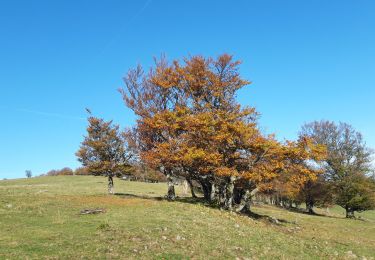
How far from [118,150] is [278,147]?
27.5m

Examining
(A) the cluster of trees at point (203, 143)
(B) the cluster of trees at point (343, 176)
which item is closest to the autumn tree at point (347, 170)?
(B) the cluster of trees at point (343, 176)

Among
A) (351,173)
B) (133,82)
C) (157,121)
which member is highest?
(133,82)

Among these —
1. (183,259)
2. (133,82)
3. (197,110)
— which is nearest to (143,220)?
(183,259)

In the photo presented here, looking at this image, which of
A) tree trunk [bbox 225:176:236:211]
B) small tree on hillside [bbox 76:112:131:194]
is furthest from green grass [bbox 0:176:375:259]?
small tree on hillside [bbox 76:112:131:194]

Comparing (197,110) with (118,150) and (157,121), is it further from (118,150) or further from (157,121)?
(118,150)

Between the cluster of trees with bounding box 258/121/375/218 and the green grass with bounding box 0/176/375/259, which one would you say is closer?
the green grass with bounding box 0/176/375/259

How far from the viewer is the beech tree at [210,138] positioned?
36.8 metres

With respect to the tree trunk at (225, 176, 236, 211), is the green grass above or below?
below

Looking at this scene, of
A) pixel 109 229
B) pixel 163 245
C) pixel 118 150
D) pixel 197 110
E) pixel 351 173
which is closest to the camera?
pixel 163 245

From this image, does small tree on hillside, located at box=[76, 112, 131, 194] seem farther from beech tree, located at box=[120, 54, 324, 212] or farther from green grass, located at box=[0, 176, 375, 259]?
green grass, located at box=[0, 176, 375, 259]

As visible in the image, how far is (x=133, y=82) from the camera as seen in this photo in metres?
46.8

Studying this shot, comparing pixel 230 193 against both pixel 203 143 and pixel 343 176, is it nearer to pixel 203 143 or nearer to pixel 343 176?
pixel 203 143

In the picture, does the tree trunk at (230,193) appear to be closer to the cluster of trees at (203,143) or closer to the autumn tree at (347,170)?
the cluster of trees at (203,143)

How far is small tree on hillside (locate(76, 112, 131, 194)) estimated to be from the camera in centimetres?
5688
